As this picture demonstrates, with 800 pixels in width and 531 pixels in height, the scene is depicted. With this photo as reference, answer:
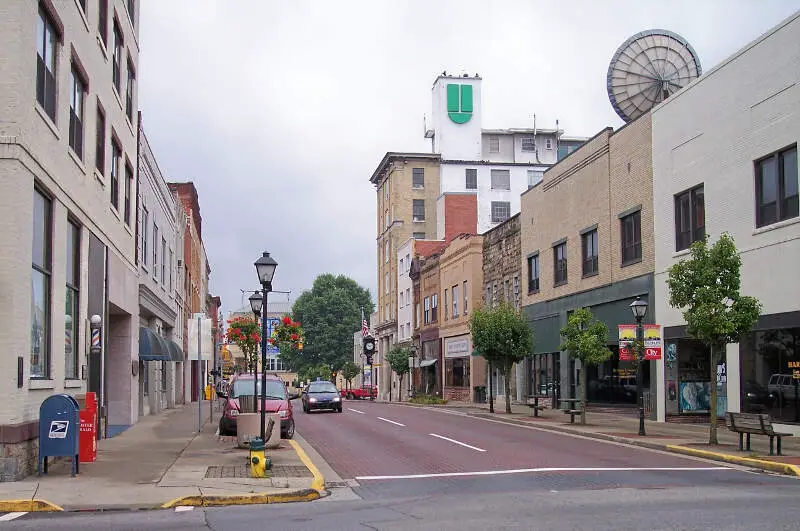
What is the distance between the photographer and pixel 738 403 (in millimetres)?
24547

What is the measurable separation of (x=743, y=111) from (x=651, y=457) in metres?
11.1

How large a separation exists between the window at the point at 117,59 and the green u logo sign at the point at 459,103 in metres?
50.2

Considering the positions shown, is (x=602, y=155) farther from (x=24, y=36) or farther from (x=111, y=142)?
(x=24, y=36)

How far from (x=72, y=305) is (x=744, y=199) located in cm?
1753

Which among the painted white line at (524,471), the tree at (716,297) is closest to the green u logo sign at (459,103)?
the tree at (716,297)

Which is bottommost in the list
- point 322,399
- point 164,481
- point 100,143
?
point 322,399

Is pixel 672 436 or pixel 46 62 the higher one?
pixel 46 62

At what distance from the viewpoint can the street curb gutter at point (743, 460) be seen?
51.3 feet

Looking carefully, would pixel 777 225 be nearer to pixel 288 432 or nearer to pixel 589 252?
pixel 589 252

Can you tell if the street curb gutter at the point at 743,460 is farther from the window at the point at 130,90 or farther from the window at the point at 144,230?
the window at the point at 144,230

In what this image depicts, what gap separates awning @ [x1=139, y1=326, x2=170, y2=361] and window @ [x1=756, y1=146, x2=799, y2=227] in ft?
64.9

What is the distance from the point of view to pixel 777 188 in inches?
906

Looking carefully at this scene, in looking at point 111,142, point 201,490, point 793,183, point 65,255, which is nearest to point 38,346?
point 65,255

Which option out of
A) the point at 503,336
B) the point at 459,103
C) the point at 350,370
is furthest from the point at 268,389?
the point at 350,370
